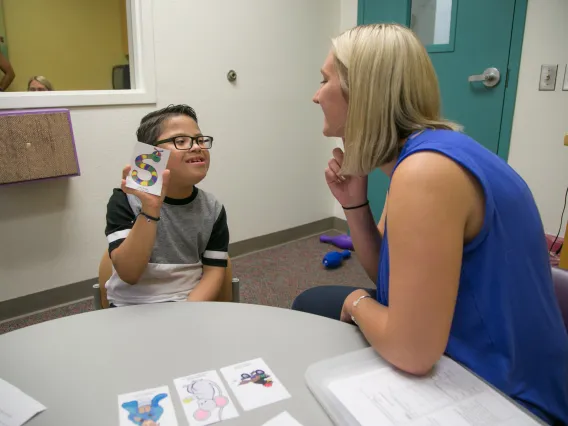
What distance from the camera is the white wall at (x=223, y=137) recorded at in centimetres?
238

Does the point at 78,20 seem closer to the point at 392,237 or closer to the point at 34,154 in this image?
the point at 34,154

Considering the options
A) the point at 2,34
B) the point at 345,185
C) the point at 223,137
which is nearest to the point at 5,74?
Result: the point at 2,34

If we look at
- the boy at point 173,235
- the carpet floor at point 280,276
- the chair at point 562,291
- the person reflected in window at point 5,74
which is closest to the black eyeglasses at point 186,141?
the boy at point 173,235

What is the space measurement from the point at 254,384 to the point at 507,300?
498 millimetres

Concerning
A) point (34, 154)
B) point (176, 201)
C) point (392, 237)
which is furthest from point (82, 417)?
point (34, 154)

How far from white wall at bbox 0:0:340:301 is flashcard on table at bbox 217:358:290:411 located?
1915 millimetres

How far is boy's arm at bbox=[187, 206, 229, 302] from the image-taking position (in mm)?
1380

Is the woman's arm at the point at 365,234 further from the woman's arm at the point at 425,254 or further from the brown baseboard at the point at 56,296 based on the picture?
the brown baseboard at the point at 56,296

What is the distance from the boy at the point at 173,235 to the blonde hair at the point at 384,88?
54 centimetres

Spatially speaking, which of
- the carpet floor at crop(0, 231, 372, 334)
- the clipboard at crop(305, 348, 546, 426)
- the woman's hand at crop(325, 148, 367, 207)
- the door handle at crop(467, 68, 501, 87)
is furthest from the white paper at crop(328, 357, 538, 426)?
the door handle at crop(467, 68, 501, 87)

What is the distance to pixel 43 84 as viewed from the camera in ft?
8.39

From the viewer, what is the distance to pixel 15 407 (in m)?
0.76

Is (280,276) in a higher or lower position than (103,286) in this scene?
lower

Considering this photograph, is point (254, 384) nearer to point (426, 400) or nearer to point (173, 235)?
point (426, 400)
